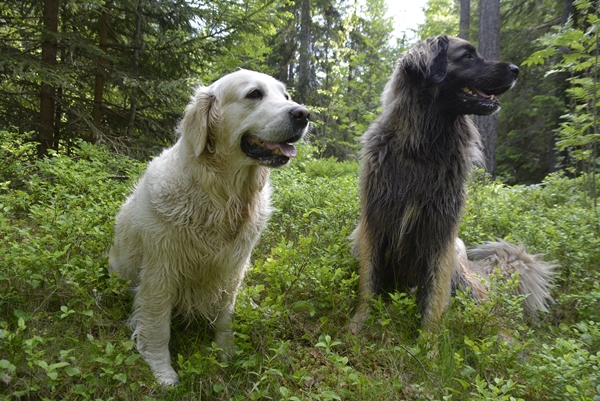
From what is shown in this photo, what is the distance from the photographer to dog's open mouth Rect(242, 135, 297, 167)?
2449 millimetres

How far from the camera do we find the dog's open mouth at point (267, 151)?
8.04 feet

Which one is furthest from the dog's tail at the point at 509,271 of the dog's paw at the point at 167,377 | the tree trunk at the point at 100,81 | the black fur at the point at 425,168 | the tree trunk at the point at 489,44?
the tree trunk at the point at 489,44

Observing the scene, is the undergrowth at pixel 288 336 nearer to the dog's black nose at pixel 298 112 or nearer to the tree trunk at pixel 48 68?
the dog's black nose at pixel 298 112

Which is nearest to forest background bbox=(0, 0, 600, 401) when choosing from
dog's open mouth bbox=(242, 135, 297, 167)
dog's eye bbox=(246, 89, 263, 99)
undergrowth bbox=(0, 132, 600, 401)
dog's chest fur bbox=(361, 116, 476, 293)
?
undergrowth bbox=(0, 132, 600, 401)

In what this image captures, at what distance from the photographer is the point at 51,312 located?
2488mm

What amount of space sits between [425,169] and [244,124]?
4.77 feet

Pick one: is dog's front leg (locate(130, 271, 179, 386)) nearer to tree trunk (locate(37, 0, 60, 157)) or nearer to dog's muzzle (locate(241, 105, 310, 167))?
dog's muzzle (locate(241, 105, 310, 167))

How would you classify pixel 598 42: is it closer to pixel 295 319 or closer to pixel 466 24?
pixel 295 319

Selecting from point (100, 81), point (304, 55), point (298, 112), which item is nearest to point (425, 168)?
point (298, 112)

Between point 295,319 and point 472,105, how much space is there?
211 cm

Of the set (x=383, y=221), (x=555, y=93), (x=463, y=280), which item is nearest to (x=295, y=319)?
(x=383, y=221)

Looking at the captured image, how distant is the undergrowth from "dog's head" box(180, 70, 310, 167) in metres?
0.75

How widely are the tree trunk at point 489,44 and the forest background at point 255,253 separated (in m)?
0.03

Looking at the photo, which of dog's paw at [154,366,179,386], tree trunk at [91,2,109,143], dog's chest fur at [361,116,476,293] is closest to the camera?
dog's paw at [154,366,179,386]
